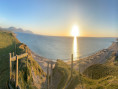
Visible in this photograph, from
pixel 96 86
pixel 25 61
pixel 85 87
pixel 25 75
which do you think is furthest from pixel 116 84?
pixel 25 61

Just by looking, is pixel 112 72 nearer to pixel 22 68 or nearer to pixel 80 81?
pixel 80 81

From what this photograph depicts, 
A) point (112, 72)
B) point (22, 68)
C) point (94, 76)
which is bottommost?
point (94, 76)

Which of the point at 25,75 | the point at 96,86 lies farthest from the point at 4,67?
the point at 96,86

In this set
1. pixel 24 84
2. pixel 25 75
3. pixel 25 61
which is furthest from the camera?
pixel 25 61

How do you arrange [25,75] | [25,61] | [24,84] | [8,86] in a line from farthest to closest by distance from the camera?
[25,61] < [25,75] < [24,84] < [8,86]

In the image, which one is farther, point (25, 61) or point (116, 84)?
point (25, 61)

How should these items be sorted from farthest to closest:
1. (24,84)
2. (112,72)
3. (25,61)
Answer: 1. (112,72)
2. (25,61)
3. (24,84)

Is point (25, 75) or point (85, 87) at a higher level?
point (25, 75)

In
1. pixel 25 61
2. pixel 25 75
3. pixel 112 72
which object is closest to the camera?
pixel 25 75

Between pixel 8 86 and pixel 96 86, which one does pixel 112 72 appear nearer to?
pixel 96 86
